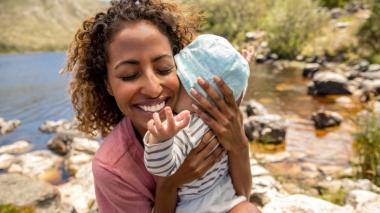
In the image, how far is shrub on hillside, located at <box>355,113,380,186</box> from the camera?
6.09 m

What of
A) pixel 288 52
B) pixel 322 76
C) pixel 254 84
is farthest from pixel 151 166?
pixel 288 52

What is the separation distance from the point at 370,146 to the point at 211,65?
5.14 metres

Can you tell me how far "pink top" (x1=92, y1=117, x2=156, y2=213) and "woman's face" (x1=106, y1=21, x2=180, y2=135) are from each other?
0.20m

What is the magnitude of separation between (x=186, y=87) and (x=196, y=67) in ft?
0.43

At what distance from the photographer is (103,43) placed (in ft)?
6.97

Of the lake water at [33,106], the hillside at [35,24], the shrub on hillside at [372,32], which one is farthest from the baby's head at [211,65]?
the hillside at [35,24]

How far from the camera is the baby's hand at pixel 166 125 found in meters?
1.58

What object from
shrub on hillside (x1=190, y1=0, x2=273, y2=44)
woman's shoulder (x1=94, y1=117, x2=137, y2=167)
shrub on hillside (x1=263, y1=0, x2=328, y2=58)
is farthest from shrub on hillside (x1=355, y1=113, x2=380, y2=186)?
shrub on hillside (x1=190, y1=0, x2=273, y2=44)

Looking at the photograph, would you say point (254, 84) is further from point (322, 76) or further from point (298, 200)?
point (298, 200)

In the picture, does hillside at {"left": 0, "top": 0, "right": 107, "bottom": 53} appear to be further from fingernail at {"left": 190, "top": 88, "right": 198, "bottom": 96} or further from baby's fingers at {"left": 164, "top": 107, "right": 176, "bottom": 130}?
baby's fingers at {"left": 164, "top": 107, "right": 176, "bottom": 130}

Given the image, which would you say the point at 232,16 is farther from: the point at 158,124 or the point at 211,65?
the point at 158,124

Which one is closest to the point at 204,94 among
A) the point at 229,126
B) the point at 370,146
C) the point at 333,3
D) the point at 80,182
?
the point at 229,126

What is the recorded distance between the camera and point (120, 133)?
222 cm

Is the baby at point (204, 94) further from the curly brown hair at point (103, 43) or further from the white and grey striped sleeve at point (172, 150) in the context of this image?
the curly brown hair at point (103, 43)
